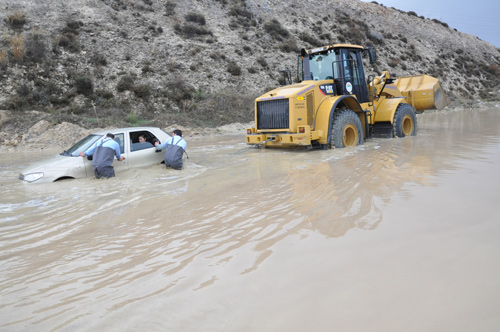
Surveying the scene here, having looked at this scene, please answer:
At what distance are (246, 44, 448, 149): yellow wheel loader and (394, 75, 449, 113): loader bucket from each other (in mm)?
1772

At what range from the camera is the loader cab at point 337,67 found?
37.9ft

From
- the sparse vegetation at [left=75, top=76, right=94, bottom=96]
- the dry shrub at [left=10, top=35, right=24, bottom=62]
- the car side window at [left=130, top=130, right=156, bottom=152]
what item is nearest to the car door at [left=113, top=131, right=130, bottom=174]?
the car side window at [left=130, top=130, right=156, bottom=152]

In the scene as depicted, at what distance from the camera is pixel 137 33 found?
29594 mm

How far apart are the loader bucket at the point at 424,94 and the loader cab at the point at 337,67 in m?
3.94

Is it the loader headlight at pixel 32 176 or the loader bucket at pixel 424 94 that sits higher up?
the loader bucket at pixel 424 94

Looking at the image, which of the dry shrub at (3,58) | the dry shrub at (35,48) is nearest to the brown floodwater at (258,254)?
the dry shrub at (3,58)

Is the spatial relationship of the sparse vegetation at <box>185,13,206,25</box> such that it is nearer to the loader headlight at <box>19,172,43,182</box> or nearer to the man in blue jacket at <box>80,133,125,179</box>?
the man in blue jacket at <box>80,133,125,179</box>

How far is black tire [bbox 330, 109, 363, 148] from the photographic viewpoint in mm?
10852

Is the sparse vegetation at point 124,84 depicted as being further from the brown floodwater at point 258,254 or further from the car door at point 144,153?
the brown floodwater at point 258,254

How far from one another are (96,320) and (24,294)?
0.91m

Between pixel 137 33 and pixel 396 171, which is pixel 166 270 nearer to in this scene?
pixel 396 171

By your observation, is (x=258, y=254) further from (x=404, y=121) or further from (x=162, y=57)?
(x=162, y=57)

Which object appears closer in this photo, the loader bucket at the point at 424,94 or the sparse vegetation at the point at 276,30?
the loader bucket at the point at 424,94

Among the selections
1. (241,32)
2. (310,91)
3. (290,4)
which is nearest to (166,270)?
(310,91)
